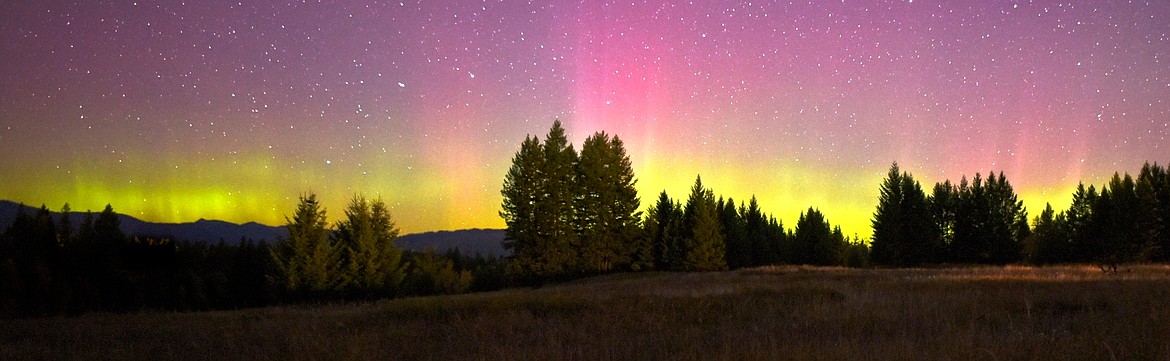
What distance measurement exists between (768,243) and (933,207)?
55.8 ft

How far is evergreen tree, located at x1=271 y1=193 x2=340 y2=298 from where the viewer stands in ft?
118

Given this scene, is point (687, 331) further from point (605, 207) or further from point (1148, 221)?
point (1148, 221)

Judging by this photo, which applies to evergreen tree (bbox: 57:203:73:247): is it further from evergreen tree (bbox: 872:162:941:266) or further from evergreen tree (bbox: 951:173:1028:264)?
evergreen tree (bbox: 951:173:1028:264)

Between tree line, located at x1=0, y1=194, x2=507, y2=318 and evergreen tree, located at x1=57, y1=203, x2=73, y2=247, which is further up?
evergreen tree, located at x1=57, y1=203, x2=73, y2=247

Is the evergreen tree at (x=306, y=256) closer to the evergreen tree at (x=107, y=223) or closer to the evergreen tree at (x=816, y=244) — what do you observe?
the evergreen tree at (x=107, y=223)

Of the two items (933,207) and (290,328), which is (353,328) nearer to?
(290,328)

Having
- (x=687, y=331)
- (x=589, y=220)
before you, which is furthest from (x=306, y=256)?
(x=687, y=331)

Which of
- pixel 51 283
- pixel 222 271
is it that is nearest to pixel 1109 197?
pixel 222 271

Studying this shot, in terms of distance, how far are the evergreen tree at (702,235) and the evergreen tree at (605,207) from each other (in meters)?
5.30

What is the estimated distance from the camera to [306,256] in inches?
1415

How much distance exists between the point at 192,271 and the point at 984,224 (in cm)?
6845

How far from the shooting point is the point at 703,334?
8586 millimetres

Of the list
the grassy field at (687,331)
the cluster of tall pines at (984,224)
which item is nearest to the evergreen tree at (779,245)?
the cluster of tall pines at (984,224)

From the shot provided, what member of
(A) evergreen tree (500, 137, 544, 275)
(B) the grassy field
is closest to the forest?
(A) evergreen tree (500, 137, 544, 275)
